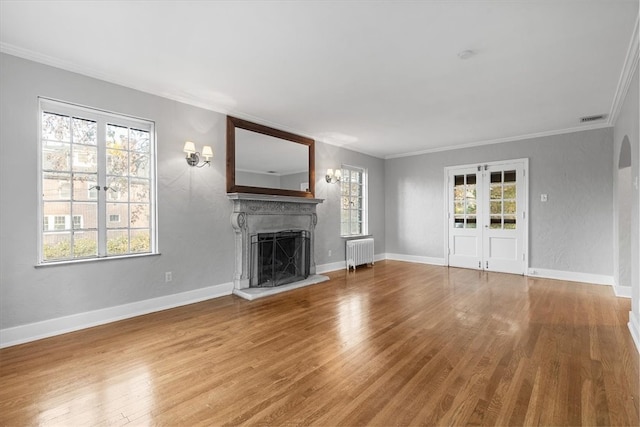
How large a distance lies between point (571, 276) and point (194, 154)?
646 centimetres

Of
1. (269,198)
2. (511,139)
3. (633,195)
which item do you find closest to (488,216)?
(511,139)

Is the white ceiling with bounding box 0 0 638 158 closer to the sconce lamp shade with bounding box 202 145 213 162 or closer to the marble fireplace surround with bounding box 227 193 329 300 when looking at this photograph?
the sconce lamp shade with bounding box 202 145 213 162

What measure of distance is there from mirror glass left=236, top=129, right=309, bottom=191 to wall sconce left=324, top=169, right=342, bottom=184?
0.54m

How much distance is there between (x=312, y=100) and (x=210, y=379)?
334cm

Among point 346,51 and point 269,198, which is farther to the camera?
point 269,198

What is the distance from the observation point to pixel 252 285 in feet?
15.4

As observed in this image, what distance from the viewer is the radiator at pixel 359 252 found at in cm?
647

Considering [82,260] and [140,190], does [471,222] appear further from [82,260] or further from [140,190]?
[82,260]

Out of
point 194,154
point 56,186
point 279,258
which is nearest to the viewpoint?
point 56,186

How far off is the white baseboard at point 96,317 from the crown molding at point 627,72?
5.15 m

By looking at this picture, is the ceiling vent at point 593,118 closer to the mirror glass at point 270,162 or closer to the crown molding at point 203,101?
the crown molding at point 203,101

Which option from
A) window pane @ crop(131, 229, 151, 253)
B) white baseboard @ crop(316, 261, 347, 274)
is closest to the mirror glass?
window pane @ crop(131, 229, 151, 253)

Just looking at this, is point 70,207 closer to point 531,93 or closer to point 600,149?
point 531,93

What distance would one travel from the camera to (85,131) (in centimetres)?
333
